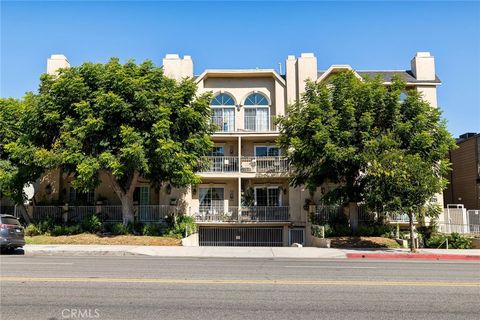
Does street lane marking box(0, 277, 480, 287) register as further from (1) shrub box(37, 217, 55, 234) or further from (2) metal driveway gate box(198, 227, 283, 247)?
(2) metal driveway gate box(198, 227, 283, 247)

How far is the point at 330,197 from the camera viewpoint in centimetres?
2342

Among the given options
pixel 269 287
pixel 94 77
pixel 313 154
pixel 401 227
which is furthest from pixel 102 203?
pixel 269 287

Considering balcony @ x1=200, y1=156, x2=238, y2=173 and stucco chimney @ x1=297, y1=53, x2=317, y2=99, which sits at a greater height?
stucco chimney @ x1=297, y1=53, x2=317, y2=99

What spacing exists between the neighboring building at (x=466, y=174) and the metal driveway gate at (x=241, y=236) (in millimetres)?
14704

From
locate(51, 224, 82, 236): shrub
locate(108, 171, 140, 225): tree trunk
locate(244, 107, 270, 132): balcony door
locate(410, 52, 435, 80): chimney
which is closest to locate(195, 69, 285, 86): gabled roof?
locate(244, 107, 270, 132): balcony door

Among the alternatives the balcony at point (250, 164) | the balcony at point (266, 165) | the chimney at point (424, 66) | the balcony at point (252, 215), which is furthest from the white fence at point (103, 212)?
the chimney at point (424, 66)

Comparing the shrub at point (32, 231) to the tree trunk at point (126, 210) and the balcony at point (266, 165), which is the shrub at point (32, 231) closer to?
the tree trunk at point (126, 210)

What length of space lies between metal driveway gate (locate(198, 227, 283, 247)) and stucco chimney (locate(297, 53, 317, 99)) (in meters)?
9.86

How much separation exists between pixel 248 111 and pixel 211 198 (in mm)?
6756

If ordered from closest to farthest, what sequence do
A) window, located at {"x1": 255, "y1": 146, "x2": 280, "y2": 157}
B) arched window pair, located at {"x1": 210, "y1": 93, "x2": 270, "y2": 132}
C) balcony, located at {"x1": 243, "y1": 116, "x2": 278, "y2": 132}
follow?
window, located at {"x1": 255, "y1": 146, "x2": 280, "y2": 157} < balcony, located at {"x1": 243, "y1": 116, "x2": 278, "y2": 132} < arched window pair, located at {"x1": 210, "y1": 93, "x2": 270, "y2": 132}

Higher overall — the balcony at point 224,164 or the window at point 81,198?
the balcony at point 224,164

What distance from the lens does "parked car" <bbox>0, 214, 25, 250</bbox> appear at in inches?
639

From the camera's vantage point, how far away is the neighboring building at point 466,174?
101ft

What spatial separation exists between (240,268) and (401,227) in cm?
1770
